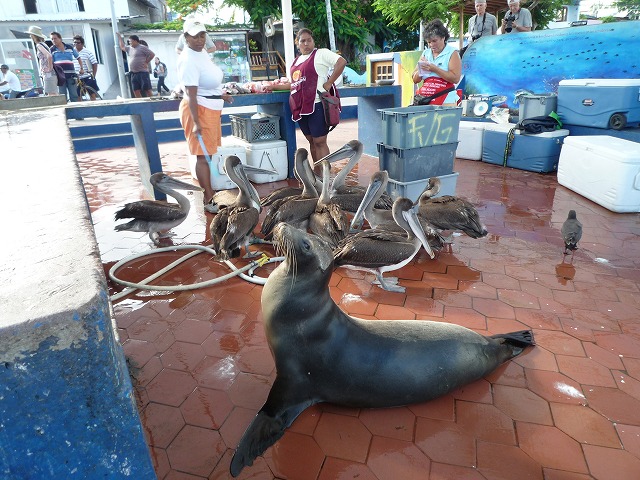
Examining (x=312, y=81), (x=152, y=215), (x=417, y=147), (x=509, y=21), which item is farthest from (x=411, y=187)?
(x=509, y=21)

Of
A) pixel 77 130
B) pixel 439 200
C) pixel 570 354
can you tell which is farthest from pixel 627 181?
pixel 77 130

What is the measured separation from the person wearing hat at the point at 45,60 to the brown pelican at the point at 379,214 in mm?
10012

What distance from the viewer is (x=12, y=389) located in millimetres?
942

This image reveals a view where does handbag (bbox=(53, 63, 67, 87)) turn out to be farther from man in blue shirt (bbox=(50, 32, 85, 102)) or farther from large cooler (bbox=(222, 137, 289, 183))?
large cooler (bbox=(222, 137, 289, 183))

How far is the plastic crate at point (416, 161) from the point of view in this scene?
5824 millimetres

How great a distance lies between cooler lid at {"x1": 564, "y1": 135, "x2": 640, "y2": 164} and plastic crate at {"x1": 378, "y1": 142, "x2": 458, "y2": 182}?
203 centimetres

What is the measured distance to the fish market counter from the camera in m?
6.31

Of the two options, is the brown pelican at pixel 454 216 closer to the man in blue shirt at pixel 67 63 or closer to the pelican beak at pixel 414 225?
the pelican beak at pixel 414 225

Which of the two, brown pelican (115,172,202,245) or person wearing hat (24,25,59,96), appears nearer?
brown pelican (115,172,202,245)

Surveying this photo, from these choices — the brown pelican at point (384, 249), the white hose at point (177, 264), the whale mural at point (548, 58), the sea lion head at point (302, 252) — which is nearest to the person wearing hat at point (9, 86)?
the white hose at point (177, 264)

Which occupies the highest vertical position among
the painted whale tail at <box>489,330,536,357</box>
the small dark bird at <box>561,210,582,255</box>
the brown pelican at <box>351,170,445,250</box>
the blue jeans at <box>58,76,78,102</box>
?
the blue jeans at <box>58,76,78,102</box>

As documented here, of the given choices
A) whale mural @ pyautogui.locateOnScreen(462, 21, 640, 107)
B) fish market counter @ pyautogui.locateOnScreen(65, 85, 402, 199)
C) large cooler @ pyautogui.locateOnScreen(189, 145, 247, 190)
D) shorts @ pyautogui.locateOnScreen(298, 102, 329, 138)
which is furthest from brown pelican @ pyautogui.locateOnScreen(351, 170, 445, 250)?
whale mural @ pyautogui.locateOnScreen(462, 21, 640, 107)

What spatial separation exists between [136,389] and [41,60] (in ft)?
39.1

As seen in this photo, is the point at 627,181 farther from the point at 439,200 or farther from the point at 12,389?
the point at 12,389
